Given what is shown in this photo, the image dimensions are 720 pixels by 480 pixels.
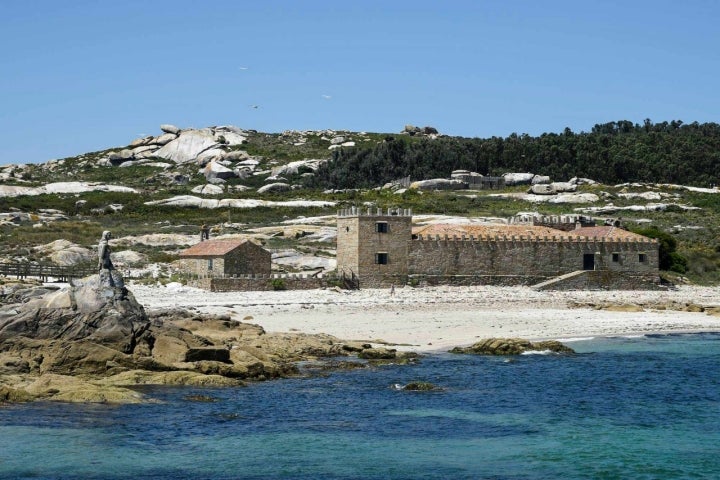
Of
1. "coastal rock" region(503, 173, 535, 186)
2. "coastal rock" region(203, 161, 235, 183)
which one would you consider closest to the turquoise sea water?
"coastal rock" region(503, 173, 535, 186)

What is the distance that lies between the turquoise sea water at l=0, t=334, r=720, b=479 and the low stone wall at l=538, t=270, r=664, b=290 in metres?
25.7

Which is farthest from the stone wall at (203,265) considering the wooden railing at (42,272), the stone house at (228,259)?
the wooden railing at (42,272)

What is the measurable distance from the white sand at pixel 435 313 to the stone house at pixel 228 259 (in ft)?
9.18

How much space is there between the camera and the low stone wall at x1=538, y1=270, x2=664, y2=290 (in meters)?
59.5

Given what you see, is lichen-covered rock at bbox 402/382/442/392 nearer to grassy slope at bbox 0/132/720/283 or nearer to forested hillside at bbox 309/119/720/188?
grassy slope at bbox 0/132/720/283

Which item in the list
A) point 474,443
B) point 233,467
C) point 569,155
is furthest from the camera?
point 569,155

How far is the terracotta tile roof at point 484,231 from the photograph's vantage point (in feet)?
196

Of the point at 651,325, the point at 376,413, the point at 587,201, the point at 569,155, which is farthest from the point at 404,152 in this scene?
the point at 376,413

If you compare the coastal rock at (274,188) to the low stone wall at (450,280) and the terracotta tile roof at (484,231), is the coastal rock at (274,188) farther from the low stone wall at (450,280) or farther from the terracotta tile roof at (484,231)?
the low stone wall at (450,280)

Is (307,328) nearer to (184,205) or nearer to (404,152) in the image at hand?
(184,205)

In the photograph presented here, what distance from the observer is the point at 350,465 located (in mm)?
21109

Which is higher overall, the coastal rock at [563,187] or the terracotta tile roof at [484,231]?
the coastal rock at [563,187]

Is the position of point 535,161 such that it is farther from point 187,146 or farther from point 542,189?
point 187,146

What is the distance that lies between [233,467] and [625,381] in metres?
16.0
